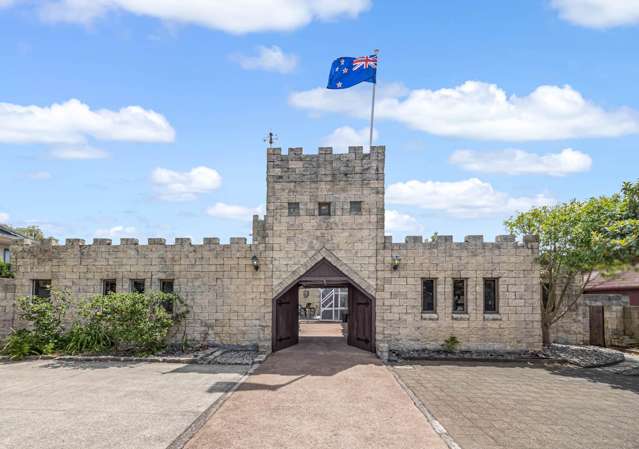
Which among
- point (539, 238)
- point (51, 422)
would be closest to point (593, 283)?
point (539, 238)

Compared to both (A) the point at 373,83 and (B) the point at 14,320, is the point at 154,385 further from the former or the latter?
(A) the point at 373,83

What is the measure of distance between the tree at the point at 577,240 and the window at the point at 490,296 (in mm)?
2134

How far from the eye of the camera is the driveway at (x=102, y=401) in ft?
29.7

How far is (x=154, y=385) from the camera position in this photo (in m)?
13.2

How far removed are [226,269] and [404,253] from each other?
6.96 metres

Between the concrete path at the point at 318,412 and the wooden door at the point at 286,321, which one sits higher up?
the wooden door at the point at 286,321

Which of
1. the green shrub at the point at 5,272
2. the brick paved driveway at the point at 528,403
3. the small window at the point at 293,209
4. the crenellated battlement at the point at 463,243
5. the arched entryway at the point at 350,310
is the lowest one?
the brick paved driveway at the point at 528,403

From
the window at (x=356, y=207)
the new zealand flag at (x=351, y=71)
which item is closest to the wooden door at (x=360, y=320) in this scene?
the window at (x=356, y=207)

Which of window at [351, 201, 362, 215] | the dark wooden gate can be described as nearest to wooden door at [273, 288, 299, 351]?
window at [351, 201, 362, 215]

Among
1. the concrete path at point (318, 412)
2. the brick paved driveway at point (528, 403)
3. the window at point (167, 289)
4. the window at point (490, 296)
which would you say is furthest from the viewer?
the window at point (167, 289)

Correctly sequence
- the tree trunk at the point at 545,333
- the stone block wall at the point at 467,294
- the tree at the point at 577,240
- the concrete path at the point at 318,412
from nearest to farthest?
the concrete path at the point at 318,412, the tree at the point at 577,240, the stone block wall at the point at 467,294, the tree trunk at the point at 545,333

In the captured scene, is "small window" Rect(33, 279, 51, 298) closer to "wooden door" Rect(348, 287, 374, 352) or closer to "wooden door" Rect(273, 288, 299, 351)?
"wooden door" Rect(273, 288, 299, 351)

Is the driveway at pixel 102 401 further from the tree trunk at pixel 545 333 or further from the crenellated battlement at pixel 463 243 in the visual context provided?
the tree trunk at pixel 545 333

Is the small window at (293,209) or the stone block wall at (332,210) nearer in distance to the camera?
the stone block wall at (332,210)
